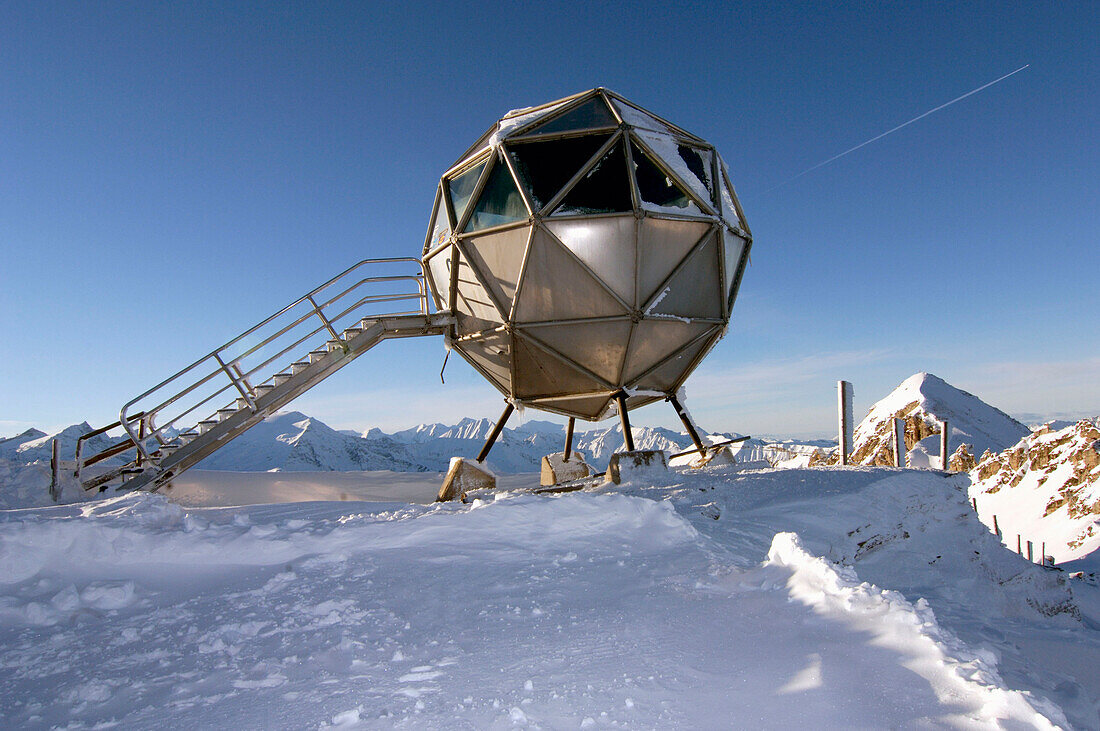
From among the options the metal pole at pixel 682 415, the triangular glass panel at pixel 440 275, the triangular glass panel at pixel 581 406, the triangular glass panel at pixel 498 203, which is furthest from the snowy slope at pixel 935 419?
the triangular glass panel at pixel 498 203

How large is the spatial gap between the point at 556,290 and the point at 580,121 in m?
2.99

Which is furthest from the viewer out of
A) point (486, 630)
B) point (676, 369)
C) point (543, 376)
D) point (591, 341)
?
point (676, 369)

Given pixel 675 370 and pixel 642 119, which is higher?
pixel 642 119

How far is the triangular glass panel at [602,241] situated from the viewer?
9.10 m

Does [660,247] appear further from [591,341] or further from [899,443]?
[899,443]

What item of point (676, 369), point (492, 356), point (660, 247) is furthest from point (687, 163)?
point (492, 356)

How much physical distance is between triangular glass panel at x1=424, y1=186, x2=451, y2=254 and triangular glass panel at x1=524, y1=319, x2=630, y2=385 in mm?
2620

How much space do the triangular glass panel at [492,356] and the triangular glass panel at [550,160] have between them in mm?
2590

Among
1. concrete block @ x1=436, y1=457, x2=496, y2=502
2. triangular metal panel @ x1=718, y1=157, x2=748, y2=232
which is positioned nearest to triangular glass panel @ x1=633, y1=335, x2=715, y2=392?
triangular metal panel @ x1=718, y1=157, x2=748, y2=232

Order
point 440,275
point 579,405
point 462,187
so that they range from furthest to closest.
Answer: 1. point 579,405
2. point 440,275
3. point 462,187

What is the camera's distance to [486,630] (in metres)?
3.55

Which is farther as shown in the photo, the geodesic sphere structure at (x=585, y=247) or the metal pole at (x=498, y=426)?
the metal pole at (x=498, y=426)

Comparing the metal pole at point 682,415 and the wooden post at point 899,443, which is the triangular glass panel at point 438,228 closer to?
the metal pole at point 682,415

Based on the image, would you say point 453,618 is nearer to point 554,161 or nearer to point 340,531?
point 340,531
